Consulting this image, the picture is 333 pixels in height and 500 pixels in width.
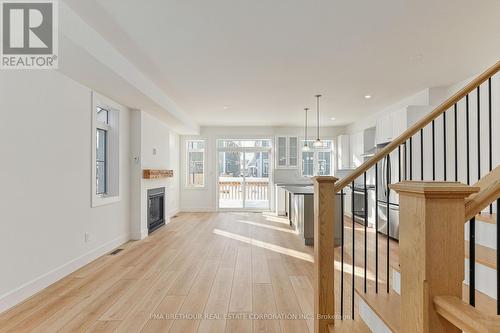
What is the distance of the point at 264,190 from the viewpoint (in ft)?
27.9

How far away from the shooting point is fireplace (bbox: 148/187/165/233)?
5680 millimetres

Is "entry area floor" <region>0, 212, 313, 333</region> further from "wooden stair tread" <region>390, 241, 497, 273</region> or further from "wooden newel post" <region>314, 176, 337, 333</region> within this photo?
"wooden stair tread" <region>390, 241, 497, 273</region>

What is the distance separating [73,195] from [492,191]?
4066 millimetres

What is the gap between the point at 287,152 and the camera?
8.29m

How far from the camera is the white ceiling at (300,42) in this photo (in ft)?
7.91

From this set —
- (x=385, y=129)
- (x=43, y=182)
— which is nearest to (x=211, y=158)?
(x=385, y=129)

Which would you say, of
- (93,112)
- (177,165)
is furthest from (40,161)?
(177,165)

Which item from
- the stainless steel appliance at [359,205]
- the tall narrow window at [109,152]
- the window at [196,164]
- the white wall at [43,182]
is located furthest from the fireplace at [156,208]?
the stainless steel appliance at [359,205]

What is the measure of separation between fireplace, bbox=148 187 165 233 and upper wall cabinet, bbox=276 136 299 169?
11.7 ft

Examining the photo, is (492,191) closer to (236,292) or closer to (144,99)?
(236,292)

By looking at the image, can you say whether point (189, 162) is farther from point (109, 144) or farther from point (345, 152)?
point (345, 152)

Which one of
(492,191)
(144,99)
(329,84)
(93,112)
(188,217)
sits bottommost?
(188,217)

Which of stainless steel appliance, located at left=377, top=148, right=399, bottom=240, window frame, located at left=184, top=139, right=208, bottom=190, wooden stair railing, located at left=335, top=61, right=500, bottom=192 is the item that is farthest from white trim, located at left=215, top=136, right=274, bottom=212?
wooden stair railing, located at left=335, top=61, right=500, bottom=192

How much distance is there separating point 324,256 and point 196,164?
6921 mm
